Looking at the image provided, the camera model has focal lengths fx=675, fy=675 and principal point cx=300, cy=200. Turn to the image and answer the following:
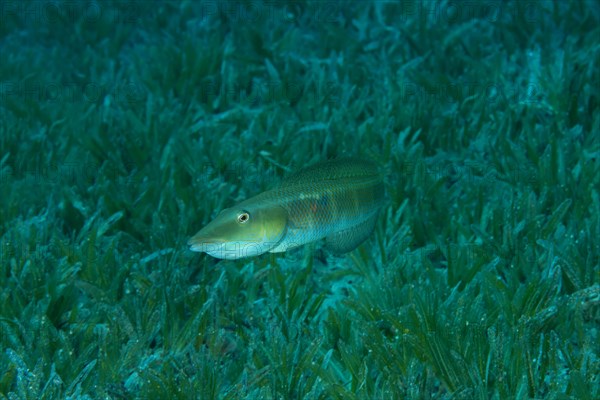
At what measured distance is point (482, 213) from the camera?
348cm

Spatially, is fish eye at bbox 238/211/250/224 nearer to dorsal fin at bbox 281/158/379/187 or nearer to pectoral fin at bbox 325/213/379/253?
dorsal fin at bbox 281/158/379/187

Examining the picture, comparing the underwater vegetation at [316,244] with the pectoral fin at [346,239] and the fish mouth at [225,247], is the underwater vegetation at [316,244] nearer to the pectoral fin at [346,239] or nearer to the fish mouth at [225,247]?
the pectoral fin at [346,239]

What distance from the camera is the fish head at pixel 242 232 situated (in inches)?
82.8

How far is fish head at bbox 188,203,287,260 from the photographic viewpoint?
2.10m

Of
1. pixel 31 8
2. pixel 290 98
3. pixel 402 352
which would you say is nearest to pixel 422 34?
pixel 290 98

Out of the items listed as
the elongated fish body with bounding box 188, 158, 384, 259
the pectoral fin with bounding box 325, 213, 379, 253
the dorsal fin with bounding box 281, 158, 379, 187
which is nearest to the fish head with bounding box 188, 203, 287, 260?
the elongated fish body with bounding box 188, 158, 384, 259

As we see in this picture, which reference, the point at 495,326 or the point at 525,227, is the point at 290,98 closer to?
the point at 525,227

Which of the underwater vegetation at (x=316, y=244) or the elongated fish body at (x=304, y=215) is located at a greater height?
the elongated fish body at (x=304, y=215)

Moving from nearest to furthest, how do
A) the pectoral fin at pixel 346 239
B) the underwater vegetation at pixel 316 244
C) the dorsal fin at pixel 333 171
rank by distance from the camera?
the dorsal fin at pixel 333 171 → the pectoral fin at pixel 346 239 → the underwater vegetation at pixel 316 244

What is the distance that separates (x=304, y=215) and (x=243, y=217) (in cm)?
24

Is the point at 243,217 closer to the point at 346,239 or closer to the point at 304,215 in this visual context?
the point at 304,215

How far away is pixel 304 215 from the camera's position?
2283 mm

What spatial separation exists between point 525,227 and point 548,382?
3.20ft

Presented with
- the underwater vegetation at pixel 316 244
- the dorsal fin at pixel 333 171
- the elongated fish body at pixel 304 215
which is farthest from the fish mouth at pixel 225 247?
the underwater vegetation at pixel 316 244
